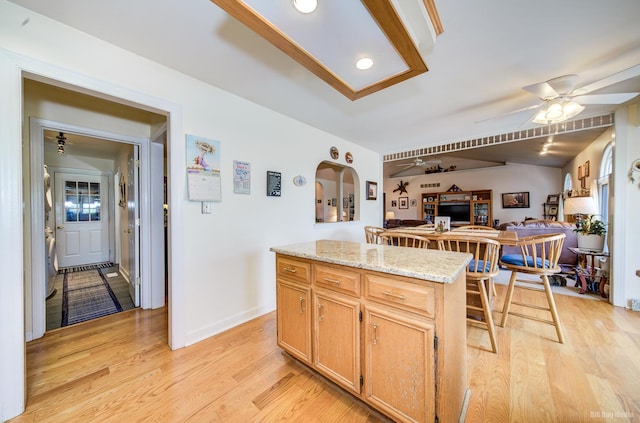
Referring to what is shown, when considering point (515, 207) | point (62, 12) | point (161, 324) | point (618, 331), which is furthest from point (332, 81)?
point (515, 207)

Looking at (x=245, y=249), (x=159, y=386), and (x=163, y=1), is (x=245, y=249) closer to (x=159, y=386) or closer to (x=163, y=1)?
(x=159, y=386)

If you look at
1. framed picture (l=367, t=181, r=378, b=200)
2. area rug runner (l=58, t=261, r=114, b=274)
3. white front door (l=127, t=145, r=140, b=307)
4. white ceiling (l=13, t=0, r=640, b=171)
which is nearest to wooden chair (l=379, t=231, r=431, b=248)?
white ceiling (l=13, t=0, r=640, b=171)

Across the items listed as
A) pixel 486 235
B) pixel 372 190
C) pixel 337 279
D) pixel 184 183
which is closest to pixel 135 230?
pixel 184 183

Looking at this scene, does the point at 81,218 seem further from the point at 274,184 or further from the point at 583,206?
the point at 583,206

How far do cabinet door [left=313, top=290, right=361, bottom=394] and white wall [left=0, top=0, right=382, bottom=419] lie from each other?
3.95 feet

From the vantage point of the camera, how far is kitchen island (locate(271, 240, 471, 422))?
1.08 meters

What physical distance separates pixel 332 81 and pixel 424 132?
2428mm

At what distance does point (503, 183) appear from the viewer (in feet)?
26.7

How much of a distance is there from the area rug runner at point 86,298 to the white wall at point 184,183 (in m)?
1.41

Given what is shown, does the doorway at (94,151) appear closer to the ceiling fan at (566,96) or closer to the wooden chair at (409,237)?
the wooden chair at (409,237)

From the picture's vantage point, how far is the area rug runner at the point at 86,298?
260cm

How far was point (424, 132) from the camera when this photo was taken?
A: 140 inches

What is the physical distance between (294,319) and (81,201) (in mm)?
5903

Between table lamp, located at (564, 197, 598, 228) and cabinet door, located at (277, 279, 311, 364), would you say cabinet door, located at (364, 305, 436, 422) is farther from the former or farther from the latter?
table lamp, located at (564, 197, 598, 228)
